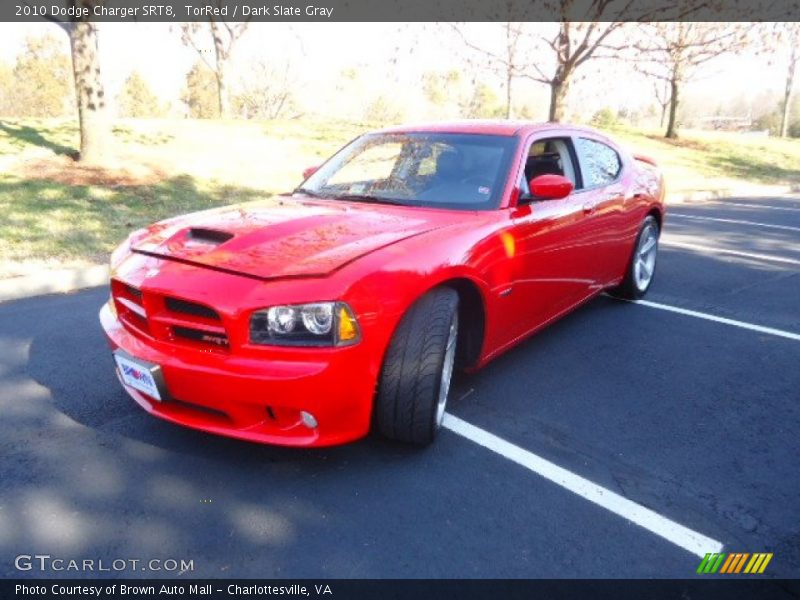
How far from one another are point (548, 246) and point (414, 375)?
4.98 ft

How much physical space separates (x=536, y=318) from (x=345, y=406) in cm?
172

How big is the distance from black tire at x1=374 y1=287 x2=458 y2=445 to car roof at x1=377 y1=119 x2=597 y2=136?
1.56 metres

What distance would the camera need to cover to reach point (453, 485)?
264 cm

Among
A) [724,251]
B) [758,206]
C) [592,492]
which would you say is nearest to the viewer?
[592,492]

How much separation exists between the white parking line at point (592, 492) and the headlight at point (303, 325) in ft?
3.35

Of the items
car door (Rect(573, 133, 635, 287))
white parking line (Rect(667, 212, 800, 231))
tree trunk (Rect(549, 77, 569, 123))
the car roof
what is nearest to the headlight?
the car roof

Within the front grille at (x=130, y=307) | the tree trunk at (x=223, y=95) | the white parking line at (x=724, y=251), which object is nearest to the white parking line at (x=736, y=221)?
the white parking line at (x=724, y=251)

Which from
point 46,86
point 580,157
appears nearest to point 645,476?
point 580,157

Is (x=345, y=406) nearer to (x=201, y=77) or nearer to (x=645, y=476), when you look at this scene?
(x=645, y=476)

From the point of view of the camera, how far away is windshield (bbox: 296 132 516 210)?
11.4 ft

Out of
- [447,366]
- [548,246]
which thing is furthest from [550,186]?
[447,366]

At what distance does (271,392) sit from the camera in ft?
7.76

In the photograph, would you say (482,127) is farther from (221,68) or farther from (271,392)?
(221,68)
